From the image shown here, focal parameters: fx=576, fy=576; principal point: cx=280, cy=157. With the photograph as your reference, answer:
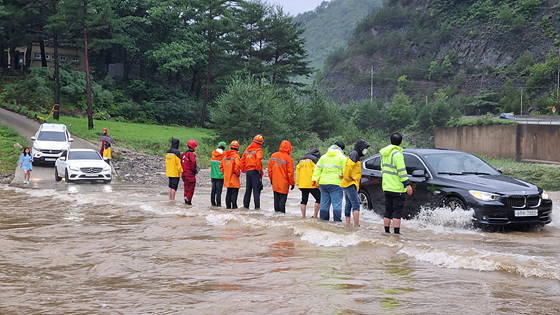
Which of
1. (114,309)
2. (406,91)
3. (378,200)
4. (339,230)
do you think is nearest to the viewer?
(114,309)

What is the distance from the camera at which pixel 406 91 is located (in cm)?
10438

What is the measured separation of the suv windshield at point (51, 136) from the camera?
26.9 meters

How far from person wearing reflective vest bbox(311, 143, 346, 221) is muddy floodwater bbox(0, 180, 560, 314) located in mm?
516

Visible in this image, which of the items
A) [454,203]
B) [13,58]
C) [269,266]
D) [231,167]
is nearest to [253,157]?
[231,167]

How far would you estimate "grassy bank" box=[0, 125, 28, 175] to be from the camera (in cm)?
2652

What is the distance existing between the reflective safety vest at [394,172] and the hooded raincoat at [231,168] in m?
4.46

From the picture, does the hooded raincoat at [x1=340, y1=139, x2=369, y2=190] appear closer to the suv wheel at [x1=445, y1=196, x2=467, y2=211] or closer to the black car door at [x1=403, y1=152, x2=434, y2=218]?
the black car door at [x1=403, y1=152, x2=434, y2=218]

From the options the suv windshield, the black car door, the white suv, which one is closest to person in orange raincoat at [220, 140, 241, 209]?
the black car door

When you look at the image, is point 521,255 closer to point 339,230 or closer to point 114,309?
point 339,230

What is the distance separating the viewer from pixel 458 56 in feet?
337

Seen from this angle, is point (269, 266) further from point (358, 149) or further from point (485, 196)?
point (485, 196)

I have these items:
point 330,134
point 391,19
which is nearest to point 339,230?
point 330,134

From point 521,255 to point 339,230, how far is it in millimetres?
→ 3183

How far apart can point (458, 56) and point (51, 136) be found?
88.6 m
